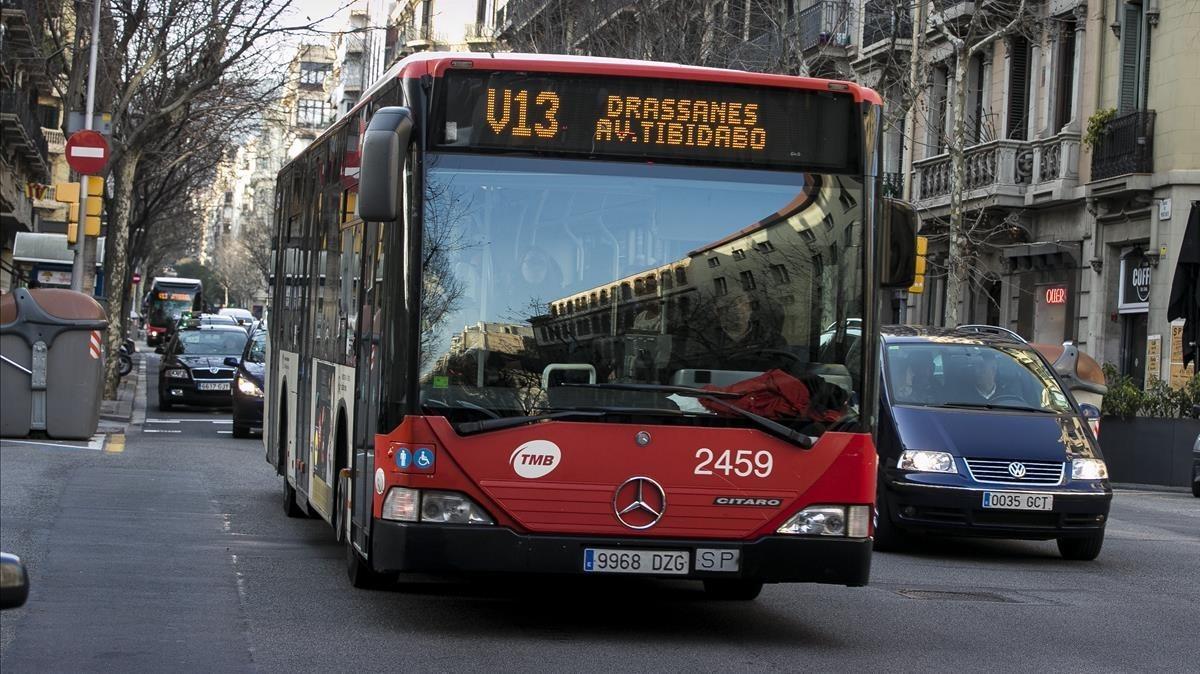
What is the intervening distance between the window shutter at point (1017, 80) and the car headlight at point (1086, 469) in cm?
2371

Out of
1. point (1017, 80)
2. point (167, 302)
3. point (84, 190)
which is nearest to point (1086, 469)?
point (84, 190)

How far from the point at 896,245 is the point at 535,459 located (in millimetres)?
1997

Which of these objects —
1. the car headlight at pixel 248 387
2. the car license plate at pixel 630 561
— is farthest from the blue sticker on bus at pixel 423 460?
the car headlight at pixel 248 387

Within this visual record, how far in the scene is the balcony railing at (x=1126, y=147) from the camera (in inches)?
1206

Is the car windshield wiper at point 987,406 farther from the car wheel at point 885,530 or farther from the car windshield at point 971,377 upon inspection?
the car wheel at point 885,530

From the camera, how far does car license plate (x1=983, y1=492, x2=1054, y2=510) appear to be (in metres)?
12.7

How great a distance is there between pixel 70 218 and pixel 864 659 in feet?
68.1

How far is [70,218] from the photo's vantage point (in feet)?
88.8

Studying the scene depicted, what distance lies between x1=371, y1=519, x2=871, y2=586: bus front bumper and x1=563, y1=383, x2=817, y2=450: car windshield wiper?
46cm

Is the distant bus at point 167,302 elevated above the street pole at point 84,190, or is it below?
below

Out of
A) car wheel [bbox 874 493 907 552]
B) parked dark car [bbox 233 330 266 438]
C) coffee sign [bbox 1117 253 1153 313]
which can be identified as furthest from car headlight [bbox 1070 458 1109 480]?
coffee sign [bbox 1117 253 1153 313]

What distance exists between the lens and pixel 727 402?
8500 mm

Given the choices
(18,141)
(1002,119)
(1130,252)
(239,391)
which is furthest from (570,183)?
(18,141)

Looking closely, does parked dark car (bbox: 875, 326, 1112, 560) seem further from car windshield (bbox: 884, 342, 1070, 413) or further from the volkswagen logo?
the volkswagen logo
